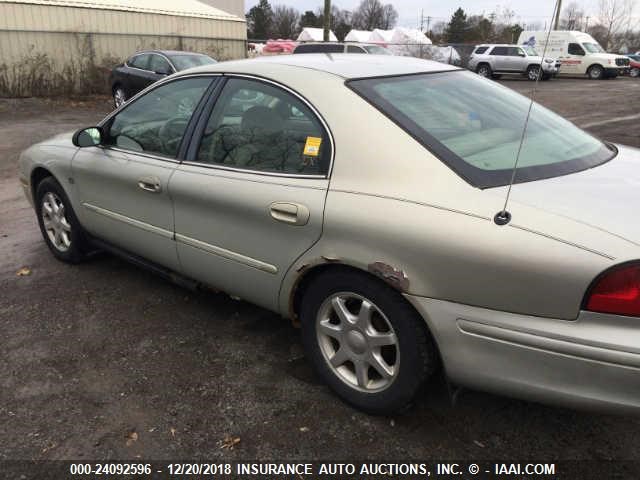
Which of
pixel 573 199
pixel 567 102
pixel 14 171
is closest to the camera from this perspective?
pixel 573 199

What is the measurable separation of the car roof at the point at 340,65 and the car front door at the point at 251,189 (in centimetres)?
11

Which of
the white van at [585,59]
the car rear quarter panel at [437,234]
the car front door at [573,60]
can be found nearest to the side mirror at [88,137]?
the car rear quarter panel at [437,234]

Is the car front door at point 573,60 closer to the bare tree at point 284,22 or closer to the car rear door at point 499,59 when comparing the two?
the car rear door at point 499,59

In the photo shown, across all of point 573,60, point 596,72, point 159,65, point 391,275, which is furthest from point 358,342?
point 573,60

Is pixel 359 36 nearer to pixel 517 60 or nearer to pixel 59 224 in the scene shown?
pixel 517 60

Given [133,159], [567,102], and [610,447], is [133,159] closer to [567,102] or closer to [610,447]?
[610,447]

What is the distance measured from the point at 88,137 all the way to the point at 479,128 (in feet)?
8.29

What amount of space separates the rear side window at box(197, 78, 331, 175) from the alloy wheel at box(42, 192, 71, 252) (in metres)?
1.80

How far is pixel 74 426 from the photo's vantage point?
2.54 m

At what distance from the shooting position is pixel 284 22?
80.6m

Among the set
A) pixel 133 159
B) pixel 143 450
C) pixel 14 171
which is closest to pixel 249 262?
pixel 143 450

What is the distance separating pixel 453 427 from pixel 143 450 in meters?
1.38

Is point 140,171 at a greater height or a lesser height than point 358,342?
greater

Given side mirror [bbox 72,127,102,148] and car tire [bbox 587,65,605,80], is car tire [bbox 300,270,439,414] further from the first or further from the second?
car tire [bbox 587,65,605,80]
